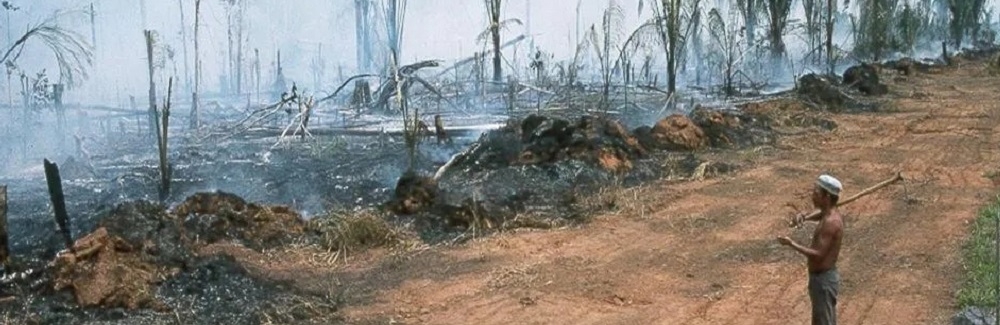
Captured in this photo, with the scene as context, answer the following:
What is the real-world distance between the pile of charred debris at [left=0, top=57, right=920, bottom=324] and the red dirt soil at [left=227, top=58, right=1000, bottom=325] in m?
0.54

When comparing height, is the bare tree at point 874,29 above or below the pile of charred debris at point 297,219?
above

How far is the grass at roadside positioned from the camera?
7.07 m

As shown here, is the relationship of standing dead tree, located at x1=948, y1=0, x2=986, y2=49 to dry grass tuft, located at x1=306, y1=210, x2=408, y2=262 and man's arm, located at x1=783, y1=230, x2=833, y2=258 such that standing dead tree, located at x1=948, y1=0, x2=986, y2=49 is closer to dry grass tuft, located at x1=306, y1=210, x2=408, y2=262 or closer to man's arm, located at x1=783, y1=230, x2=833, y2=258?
dry grass tuft, located at x1=306, y1=210, x2=408, y2=262

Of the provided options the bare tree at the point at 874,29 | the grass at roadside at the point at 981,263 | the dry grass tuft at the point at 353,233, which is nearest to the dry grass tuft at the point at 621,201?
the dry grass tuft at the point at 353,233

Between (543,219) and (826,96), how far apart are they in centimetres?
1385

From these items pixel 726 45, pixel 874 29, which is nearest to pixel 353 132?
pixel 726 45

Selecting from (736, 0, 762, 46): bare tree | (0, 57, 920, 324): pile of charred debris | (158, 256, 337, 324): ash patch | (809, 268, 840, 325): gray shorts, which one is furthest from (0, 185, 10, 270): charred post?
(736, 0, 762, 46): bare tree

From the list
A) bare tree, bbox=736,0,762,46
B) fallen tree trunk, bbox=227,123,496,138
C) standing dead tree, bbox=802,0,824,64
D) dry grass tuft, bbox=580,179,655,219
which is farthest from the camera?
standing dead tree, bbox=802,0,824,64

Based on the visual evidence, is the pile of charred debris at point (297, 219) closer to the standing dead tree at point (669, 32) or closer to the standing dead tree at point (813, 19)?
the standing dead tree at point (669, 32)

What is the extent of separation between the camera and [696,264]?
8.85m

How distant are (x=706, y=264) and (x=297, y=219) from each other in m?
4.26

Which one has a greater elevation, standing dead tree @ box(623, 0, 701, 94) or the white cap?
standing dead tree @ box(623, 0, 701, 94)

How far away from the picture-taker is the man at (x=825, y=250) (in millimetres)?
5375

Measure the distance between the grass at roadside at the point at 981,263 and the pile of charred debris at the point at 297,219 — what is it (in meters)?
3.95
